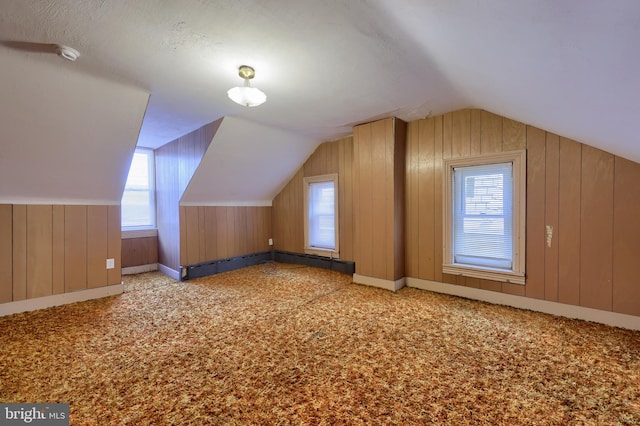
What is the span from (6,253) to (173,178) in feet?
6.61

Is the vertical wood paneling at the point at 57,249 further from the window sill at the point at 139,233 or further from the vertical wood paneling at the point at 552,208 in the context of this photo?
the vertical wood paneling at the point at 552,208

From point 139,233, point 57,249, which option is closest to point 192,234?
point 139,233

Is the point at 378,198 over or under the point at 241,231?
over

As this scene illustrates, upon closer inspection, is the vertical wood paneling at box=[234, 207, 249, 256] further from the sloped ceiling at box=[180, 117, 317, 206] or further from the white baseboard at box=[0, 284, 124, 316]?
the white baseboard at box=[0, 284, 124, 316]

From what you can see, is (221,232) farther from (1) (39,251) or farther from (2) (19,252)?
(2) (19,252)

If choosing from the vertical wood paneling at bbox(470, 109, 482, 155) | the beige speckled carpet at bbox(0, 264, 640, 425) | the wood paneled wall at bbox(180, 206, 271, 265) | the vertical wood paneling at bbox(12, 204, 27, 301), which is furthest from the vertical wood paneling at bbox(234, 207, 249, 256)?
the vertical wood paneling at bbox(470, 109, 482, 155)

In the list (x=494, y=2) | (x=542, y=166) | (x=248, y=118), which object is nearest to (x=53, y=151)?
(x=248, y=118)

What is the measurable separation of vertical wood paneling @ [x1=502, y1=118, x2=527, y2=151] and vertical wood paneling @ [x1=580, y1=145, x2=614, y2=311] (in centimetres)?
50

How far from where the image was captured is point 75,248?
321 cm

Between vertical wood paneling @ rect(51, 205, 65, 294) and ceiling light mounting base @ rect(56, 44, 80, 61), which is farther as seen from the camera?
vertical wood paneling @ rect(51, 205, 65, 294)

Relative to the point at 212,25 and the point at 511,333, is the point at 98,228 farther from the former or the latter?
the point at 511,333

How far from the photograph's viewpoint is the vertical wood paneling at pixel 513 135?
2832mm

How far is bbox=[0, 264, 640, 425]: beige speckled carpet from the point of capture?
148 cm

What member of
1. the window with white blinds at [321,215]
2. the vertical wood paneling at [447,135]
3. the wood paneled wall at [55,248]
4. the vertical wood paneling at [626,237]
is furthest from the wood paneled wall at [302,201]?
the vertical wood paneling at [626,237]
